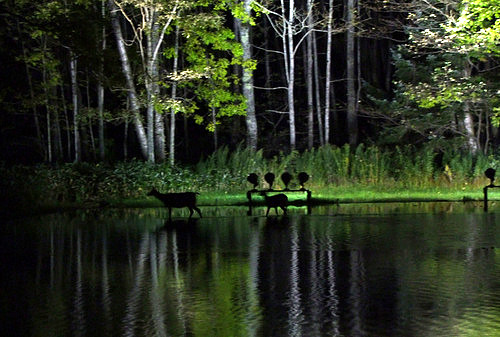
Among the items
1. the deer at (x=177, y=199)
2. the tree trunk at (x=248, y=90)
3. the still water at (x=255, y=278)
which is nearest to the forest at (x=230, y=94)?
the tree trunk at (x=248, y=90)

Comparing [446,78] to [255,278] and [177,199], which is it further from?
[255,278]

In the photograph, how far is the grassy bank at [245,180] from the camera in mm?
24844

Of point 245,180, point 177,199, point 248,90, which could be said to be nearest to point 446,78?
point 248,90

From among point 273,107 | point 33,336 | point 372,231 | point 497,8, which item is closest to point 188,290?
point 33,336

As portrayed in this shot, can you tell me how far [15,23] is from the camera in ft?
137

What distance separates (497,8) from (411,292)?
19843 mm

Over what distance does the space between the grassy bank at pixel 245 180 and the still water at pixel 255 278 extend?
19.3 ft

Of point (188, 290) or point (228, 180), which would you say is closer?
point (188, 290)

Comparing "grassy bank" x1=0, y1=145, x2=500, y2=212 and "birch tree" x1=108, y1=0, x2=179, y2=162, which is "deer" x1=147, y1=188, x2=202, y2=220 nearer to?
"grassy bank" x1=0, y1=145, x2=500, y2=212

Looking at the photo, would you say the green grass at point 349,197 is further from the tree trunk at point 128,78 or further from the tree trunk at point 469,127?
the tree trunk at point 469,127

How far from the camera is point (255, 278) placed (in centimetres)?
1093

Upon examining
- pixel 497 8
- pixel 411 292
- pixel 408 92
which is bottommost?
pixel 411 292

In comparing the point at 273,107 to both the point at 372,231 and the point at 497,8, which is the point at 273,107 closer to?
the point at 497,8

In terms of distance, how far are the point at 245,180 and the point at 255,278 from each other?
672 inches
